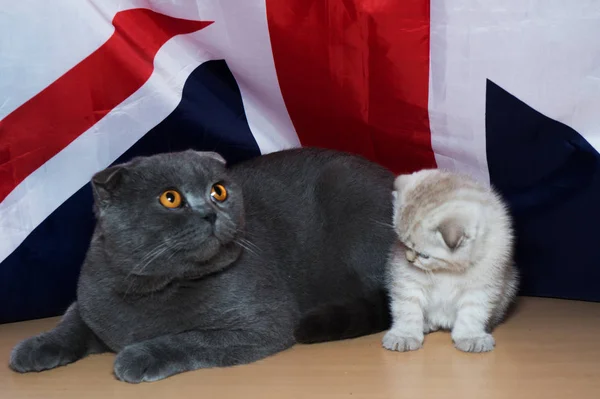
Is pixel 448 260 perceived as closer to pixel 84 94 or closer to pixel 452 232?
pixel 452 232

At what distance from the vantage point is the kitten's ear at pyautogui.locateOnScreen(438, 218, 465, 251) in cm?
175

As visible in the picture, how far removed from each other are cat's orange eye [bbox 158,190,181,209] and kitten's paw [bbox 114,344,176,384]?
1.07ft

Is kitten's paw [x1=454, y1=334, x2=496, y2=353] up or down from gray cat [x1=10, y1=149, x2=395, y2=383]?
down

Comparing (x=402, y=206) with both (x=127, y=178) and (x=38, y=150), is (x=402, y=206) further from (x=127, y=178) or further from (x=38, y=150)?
(x=38, y=150)

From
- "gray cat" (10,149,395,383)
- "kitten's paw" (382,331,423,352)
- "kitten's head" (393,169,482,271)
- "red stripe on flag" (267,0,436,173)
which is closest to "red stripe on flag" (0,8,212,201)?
"red stripe on flag" (267,0,436,173)

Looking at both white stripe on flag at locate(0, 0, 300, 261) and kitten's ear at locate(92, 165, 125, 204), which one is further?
white stripe on flag at locate(0, 0, 300, 261)

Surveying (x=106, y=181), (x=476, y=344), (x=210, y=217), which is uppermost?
(x=106, y=181)

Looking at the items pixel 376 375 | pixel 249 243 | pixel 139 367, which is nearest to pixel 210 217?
pixel 249 243

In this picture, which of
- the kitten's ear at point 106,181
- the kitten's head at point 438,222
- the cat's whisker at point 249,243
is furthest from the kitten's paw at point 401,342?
the kitten's ear at point 106,181

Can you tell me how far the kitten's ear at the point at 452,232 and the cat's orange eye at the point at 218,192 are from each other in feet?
1.65

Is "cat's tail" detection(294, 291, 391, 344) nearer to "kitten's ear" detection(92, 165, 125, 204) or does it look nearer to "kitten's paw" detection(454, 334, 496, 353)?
"kitten's paw" detection(454, 334, 496, 353)

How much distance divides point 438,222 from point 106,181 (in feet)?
2.46

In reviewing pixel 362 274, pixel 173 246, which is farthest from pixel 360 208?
pixel 173 246

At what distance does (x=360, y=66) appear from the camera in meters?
2.08
